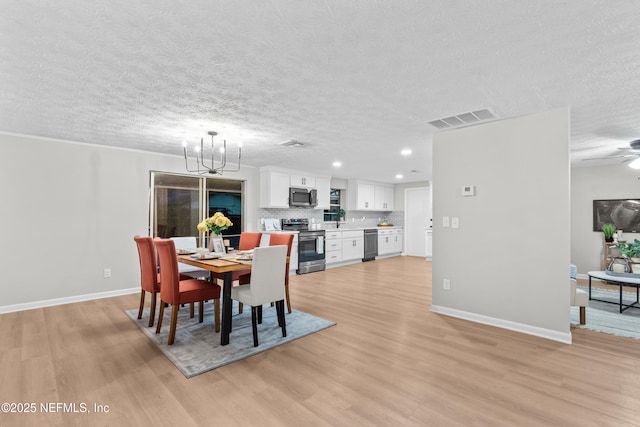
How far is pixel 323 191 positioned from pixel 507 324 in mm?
5182

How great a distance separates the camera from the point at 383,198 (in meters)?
9.52

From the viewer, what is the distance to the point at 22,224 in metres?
4.04

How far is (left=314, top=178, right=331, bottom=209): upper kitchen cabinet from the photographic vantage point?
25.1 feet

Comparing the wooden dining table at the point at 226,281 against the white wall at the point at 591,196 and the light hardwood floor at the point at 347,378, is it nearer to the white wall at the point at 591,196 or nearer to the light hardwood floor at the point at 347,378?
the light hardwood floor at the point at 347,378

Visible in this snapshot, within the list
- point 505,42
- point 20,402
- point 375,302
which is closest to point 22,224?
point 20,402

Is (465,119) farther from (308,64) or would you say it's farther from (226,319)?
(226,319)

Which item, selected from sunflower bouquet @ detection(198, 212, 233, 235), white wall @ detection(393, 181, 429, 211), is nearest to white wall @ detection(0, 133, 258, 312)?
sunflower bouquet @ detection(198, 212, 233, 235)

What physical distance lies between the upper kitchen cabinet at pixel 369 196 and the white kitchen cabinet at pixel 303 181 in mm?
1593

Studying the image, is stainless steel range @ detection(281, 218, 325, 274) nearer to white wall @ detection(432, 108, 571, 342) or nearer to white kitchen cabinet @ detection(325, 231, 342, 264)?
white kitchen cabinet @ detection(325, 231, 342, 264)

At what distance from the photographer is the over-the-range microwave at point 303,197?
6926mm

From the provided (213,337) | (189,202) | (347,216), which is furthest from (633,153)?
(189,202)

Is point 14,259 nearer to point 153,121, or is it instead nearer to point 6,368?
point 6,368

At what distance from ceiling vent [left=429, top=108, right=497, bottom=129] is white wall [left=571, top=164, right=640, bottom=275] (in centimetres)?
456

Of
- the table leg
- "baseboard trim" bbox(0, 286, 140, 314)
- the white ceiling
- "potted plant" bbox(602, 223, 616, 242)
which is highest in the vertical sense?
the white ceiling
